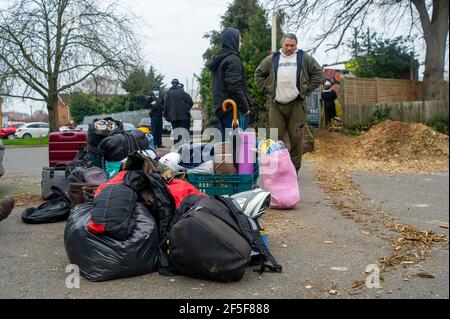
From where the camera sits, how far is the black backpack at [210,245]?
2955 mm

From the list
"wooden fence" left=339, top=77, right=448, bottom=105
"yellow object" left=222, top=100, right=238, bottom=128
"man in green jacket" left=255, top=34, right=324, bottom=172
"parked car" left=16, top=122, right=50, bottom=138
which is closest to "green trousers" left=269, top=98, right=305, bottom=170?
"man in green jacket" left=255, top=34, right=324, bottom=172

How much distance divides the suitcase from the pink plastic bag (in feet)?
9.66

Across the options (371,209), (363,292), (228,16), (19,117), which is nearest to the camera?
(363,292)

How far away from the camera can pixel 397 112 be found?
13039 mm

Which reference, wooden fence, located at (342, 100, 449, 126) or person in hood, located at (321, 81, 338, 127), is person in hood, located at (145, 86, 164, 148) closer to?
person in hood, located at (321, 81, 338, 127)

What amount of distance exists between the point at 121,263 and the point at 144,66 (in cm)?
2008

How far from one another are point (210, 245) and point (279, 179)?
213cm

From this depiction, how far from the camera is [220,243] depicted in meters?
2.96

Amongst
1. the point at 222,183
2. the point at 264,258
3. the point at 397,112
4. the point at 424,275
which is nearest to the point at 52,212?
the point at 222,183

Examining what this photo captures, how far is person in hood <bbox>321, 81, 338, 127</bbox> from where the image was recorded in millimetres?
14648

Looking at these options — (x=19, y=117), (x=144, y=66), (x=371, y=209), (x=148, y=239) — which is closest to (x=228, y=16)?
(x=144, y=66)

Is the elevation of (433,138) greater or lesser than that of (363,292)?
greater

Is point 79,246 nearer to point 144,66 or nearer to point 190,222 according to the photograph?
point 190,222

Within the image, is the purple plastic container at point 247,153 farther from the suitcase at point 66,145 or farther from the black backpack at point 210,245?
the suitcase at point 66,145
